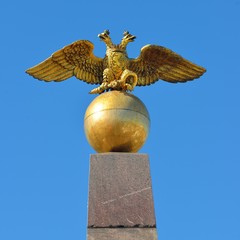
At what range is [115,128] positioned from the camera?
7.07 m

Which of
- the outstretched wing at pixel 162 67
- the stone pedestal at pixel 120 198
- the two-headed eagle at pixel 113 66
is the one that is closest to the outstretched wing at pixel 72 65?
the two-headed eagle at pixel 113 66

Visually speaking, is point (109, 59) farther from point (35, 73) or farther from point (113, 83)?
point (35, 73)

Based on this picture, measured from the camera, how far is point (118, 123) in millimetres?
7074

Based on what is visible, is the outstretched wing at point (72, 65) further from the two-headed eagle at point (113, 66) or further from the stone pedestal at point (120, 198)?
the stone pedestal at point (120, 198)

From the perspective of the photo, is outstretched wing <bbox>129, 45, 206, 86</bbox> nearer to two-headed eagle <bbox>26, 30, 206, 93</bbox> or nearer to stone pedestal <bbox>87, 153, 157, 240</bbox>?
two-headed eagle <bbox>26, 30, 206, 93</bbox>

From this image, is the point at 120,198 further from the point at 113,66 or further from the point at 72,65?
the point at 72,65

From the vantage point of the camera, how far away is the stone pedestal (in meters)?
6.45

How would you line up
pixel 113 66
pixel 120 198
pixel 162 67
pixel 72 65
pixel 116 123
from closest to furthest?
pixel 120 198, pixel 116 123, pixel 113 66, pixel 72 65, pixel 162 67

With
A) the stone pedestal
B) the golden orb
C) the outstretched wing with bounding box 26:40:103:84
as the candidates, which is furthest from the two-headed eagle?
the stone pedestal

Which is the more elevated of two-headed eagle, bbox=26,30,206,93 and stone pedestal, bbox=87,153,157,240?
two-headed eagle, bbox=26,30,206,93

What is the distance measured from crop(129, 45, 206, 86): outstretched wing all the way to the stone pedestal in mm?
2060

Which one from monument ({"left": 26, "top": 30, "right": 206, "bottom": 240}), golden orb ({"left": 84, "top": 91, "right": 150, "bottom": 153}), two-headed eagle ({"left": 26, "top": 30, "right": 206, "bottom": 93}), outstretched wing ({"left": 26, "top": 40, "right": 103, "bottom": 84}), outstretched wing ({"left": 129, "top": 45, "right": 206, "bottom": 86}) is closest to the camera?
monument ({"left": 26, "top": 30, "right": 206, "bottom": 240})

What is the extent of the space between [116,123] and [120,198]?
1038mm

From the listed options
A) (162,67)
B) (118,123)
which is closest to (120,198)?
(118,123)
